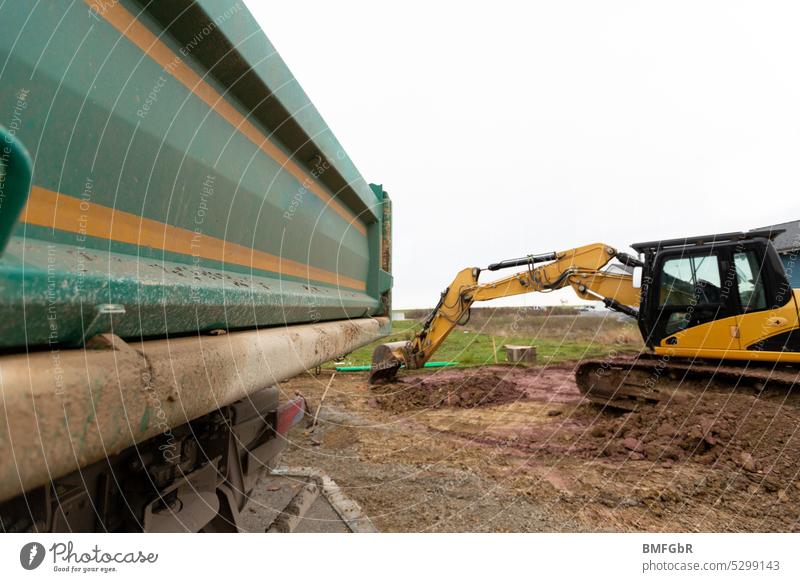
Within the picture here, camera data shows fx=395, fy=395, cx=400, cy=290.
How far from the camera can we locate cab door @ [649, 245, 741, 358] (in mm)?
4613

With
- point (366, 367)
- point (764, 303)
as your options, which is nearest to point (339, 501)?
point (764, 303)

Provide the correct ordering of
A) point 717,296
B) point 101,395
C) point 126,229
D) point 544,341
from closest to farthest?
point 101,395, point 126,229, point 717,296, point 544,341

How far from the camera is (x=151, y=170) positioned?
90cm

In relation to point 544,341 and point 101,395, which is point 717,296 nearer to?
point 101,395

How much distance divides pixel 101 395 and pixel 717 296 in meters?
5.86

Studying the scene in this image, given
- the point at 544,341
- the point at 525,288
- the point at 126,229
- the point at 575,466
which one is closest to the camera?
the point at 126,229

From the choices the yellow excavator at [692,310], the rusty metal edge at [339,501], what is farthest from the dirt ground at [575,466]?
the yellow excavator at [692,310]

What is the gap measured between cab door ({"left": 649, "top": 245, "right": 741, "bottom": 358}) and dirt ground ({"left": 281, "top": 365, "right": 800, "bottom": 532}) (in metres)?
0.69

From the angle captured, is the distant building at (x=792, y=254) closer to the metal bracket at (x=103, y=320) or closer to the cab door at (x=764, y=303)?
the cab door at (x=764, y=303)

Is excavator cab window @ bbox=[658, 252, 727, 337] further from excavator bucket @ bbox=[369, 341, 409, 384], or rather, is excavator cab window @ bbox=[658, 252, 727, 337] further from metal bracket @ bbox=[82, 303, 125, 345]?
metal bracket @ bbox=[82, 303, 125, 345]

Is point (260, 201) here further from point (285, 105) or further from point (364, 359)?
point (364, 359)

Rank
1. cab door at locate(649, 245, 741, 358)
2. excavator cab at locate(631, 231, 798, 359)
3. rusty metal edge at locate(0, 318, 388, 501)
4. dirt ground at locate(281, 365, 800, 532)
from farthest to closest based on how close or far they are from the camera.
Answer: cab door at locate(649, 245, 741, 358) < excavator cab at locate(631, 231, 798, 359) < dirt ground at locate(281, 365, 800, 532) < rusty metal edge at locate(0, 318, 388, 501)

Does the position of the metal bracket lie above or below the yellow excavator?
above

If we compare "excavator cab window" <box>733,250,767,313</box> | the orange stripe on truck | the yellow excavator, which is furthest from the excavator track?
the orange stripe on truck
